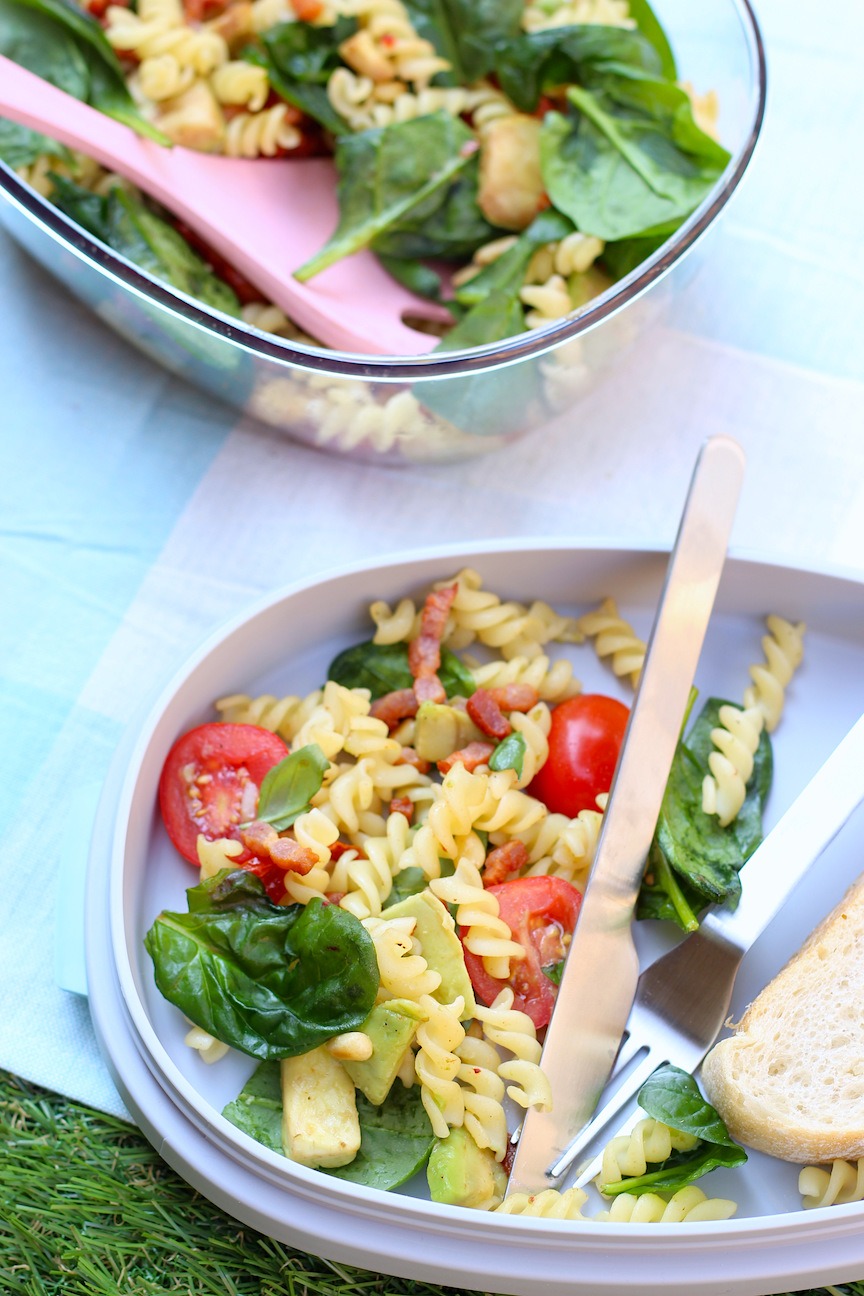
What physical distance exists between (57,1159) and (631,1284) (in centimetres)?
85

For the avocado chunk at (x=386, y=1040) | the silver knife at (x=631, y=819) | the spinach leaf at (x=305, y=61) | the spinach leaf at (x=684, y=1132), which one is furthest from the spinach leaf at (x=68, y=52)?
the spinach leaf at (x=684, y=1132)

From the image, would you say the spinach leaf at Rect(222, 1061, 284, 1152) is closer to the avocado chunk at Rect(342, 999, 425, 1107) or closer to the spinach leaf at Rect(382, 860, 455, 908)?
the avocado chunk at Rect(342, 999, 425, 1107)

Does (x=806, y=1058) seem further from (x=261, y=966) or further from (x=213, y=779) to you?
(x=213, y=779)

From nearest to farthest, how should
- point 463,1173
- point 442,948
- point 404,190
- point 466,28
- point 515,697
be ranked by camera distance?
point 463,1173
point 442,948
point 515,697
point 404,190
point 466,28

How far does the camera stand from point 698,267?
6.40ft

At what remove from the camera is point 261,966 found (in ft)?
5.28

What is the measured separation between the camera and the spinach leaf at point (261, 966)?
153 centimetres

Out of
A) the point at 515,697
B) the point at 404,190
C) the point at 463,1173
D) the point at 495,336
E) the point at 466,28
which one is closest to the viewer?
the point at 463,1173

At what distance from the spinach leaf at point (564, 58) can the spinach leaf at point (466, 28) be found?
3 centimetres

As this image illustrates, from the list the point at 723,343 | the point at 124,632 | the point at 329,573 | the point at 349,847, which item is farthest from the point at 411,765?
the point at 723,343

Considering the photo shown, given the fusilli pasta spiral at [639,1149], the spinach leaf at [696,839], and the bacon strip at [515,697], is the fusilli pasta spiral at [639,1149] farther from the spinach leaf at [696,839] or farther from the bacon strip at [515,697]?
the bacon strip at [515,697]

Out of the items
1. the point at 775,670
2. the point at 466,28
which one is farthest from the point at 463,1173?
the point at 466,28

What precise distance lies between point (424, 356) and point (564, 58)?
0.75 m

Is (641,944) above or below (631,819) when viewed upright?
below
